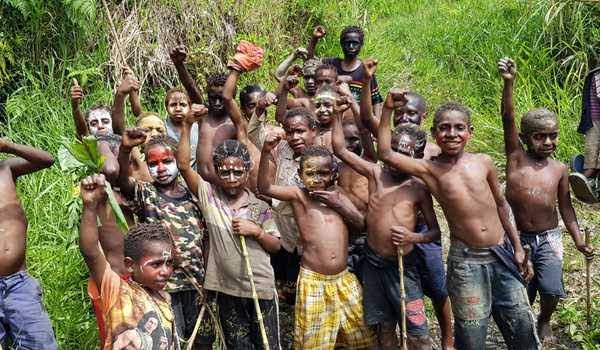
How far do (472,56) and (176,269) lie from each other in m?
6.08

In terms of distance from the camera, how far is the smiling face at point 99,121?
5.13 metres

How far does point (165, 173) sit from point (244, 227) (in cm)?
55

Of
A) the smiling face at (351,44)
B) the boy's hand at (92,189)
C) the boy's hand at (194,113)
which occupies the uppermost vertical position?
the smiling face at (351,44)

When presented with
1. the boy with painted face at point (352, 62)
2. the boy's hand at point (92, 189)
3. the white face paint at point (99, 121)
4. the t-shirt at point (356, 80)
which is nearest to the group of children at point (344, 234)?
the white face paint at point (99, 121)

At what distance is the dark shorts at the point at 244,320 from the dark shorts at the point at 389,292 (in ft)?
1.74

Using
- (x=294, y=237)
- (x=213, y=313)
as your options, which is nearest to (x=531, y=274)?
(x=294, y=237)

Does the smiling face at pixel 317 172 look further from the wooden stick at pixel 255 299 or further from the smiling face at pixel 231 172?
the wooden stick at pixel 255 299

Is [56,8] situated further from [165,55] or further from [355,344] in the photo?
[355,344]

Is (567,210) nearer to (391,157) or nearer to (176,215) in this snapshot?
(391,157)

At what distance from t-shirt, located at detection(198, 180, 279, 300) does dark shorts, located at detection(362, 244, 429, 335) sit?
555mm

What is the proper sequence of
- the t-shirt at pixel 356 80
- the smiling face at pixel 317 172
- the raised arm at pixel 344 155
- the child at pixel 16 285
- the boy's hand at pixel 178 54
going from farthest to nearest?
1. the t-shirt at pixel 356 80
2. the boy's hand at pixel 178 54
3. the raised arm at pixel 344 155
4. the smiling face at pixel 317 172
5. the child at pixel 16 285

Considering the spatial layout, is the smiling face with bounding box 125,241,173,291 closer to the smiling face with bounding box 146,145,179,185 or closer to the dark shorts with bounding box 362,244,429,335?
the smiling face with bounding box 146,145,179,185

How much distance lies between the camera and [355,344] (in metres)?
4.30

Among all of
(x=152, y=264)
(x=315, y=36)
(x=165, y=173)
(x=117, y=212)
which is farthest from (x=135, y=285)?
(x=315, y=36)
